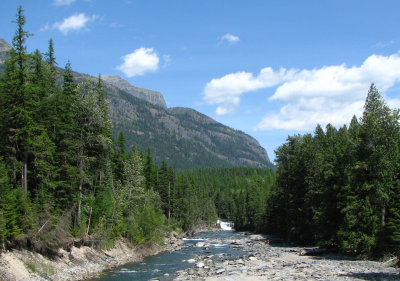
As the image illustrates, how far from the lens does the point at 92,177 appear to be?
41.7 metres

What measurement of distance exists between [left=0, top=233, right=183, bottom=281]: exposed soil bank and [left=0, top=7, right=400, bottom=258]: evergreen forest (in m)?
1.01

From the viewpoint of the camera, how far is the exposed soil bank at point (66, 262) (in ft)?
86.6

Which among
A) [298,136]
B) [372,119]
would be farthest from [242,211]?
[372,119]

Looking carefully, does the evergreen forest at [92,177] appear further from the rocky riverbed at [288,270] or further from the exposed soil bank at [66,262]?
the rocky riverbed at [288,270]

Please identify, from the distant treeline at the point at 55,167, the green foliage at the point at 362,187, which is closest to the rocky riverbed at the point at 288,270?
the green foliage at the point at 362,187

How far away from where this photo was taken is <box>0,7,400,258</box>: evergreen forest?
100 feet

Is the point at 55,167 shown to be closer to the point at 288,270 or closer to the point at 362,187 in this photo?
the point at 288,270

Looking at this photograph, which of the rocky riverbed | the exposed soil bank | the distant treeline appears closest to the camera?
the exposed soil bank

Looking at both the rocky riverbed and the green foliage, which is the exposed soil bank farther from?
the green foliage

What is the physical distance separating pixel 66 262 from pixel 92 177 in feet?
35.8

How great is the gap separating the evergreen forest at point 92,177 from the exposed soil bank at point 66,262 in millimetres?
1014

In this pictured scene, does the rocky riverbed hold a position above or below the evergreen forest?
below

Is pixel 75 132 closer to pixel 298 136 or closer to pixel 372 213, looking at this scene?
pixel 372 213

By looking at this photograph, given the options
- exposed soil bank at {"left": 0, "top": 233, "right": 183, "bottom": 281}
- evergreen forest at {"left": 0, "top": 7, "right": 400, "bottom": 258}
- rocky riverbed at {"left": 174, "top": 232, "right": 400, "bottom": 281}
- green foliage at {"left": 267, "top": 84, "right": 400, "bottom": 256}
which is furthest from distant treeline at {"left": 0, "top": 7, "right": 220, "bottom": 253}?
green foliage at {"left": 267, "top": 84, "right": 400, "bottom": 256}
